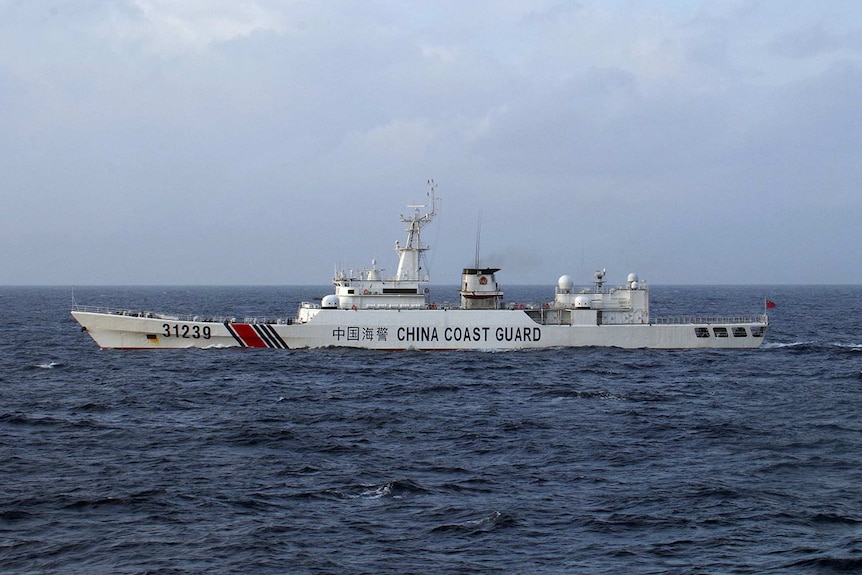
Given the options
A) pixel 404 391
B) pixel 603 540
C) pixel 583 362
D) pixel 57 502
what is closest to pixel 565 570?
pixel 603 540

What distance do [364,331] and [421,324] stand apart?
3.35m

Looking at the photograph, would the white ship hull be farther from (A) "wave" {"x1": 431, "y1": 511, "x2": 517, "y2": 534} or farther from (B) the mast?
(A) "wave" {"x1": 431, "y1": 511, "x2": 517, "y2": 534}

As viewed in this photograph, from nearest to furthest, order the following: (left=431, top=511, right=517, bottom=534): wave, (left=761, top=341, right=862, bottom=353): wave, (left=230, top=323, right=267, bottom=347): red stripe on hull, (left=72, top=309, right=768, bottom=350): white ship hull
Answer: (left=431, top=511, right=517, bottom=534): wave < (left=230, top=323, right=267, bottom=347): red stripe on hull < (left=72, top=309, right=768, bottom=350): white ship hull < (left=761, top=341, right=862, bottom=353): wave

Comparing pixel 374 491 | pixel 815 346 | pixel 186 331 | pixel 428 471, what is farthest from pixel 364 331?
pixel 815 346

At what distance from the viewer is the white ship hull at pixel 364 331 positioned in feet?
165

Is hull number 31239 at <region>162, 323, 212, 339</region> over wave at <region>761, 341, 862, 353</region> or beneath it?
over

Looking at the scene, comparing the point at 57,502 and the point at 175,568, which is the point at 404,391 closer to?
the point at 57,502

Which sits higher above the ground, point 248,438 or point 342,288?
point 342,288

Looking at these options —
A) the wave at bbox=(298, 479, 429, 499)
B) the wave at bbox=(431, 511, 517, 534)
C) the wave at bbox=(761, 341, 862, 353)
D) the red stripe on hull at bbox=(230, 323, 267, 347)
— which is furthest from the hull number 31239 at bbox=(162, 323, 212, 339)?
the wave at bbox=(761, 341, 862, 353)

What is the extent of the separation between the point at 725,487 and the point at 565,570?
284 inches

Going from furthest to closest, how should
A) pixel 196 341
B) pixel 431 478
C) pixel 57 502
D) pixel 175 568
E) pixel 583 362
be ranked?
1. pixel 196 341
2. pixel 583 362
3. pixel 431 478
4. pixel 57 502
5. pixel 175 568

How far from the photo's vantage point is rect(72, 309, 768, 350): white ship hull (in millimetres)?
50281

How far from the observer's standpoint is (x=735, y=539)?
18.4 metres

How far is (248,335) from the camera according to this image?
5025cm
